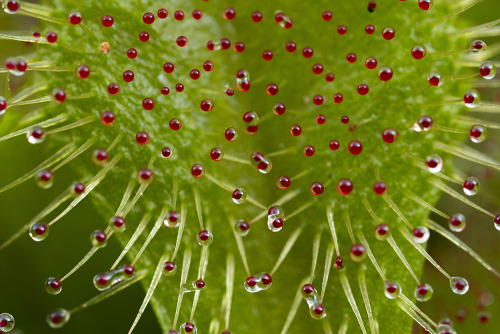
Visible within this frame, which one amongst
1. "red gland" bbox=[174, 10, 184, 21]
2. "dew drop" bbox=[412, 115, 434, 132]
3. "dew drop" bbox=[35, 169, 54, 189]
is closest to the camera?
"dew drop" bbox=[35, 169, 54, 189]

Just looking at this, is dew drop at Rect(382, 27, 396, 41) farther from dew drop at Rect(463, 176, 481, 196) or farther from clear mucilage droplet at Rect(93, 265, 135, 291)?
clear mucilage droplet at Rect(93, 265, 135, 291)

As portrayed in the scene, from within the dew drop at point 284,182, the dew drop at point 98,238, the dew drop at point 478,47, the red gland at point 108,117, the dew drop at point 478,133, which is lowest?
the dew drop at point 284,182

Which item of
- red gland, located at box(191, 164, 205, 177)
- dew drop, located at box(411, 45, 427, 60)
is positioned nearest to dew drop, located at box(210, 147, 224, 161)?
red gland, located at box(191, 164, 205, 177)

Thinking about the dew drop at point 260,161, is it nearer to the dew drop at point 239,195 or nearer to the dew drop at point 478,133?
the dew drop at point 239,195

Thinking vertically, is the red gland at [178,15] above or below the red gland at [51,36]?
below

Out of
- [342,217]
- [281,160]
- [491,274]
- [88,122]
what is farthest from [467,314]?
[88,122]

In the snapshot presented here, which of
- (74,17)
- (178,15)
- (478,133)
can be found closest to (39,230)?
(74,17)

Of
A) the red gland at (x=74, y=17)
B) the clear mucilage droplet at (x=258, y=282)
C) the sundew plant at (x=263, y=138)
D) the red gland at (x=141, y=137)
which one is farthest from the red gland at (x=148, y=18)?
the clear mucilage droplet at (x=258, y=282)
